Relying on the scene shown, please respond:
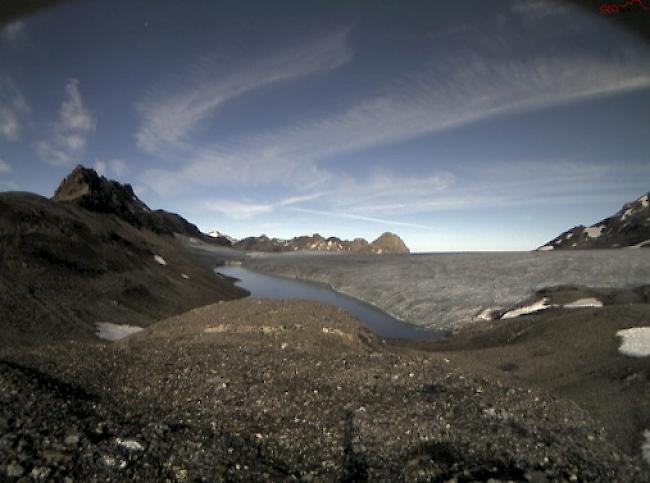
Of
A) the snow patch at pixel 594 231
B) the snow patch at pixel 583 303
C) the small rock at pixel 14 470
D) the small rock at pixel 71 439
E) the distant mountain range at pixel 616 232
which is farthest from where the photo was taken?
the snow patch at pixel 594 231

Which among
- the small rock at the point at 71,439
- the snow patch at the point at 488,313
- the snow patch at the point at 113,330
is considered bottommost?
the snow patch at the point at 488,313

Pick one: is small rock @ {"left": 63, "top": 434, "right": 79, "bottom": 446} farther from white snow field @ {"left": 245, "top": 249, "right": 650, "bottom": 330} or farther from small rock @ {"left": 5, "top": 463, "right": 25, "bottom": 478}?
white snow field @ {"left": 245, "top": 249, "right": 650, "bottom": 330}

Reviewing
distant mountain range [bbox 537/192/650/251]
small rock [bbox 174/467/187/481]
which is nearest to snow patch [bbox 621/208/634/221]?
distant mountain range [bbox 537/192/650/251]

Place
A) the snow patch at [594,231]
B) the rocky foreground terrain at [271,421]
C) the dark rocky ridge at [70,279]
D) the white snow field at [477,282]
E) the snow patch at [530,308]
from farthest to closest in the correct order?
1. the snow patch at [594,231]
2. the white snow field at [477,282]
3. the snow patch at [530,308]
4. the dark rocky ridge at [70,279]
5. the rocky foreground terrain at [271,421]

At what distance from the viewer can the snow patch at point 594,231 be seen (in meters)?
126

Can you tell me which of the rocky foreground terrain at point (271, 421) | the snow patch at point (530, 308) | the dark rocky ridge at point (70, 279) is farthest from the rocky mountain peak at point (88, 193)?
the snow patch at point (530, 308)

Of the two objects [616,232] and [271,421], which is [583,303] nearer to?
[271,421]

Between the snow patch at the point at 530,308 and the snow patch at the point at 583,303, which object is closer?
the snow patch at the point at 583,303

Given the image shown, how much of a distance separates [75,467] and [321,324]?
10.7 meters

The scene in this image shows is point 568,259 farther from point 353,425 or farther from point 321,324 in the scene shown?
point 353,425

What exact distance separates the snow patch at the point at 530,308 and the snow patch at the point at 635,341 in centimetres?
1486

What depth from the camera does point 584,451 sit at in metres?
6.68

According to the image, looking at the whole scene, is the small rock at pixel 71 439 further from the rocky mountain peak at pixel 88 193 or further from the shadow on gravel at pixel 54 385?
the rocky mountain peak at pixel 88 193

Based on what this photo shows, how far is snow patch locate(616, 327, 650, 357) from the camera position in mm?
11625
